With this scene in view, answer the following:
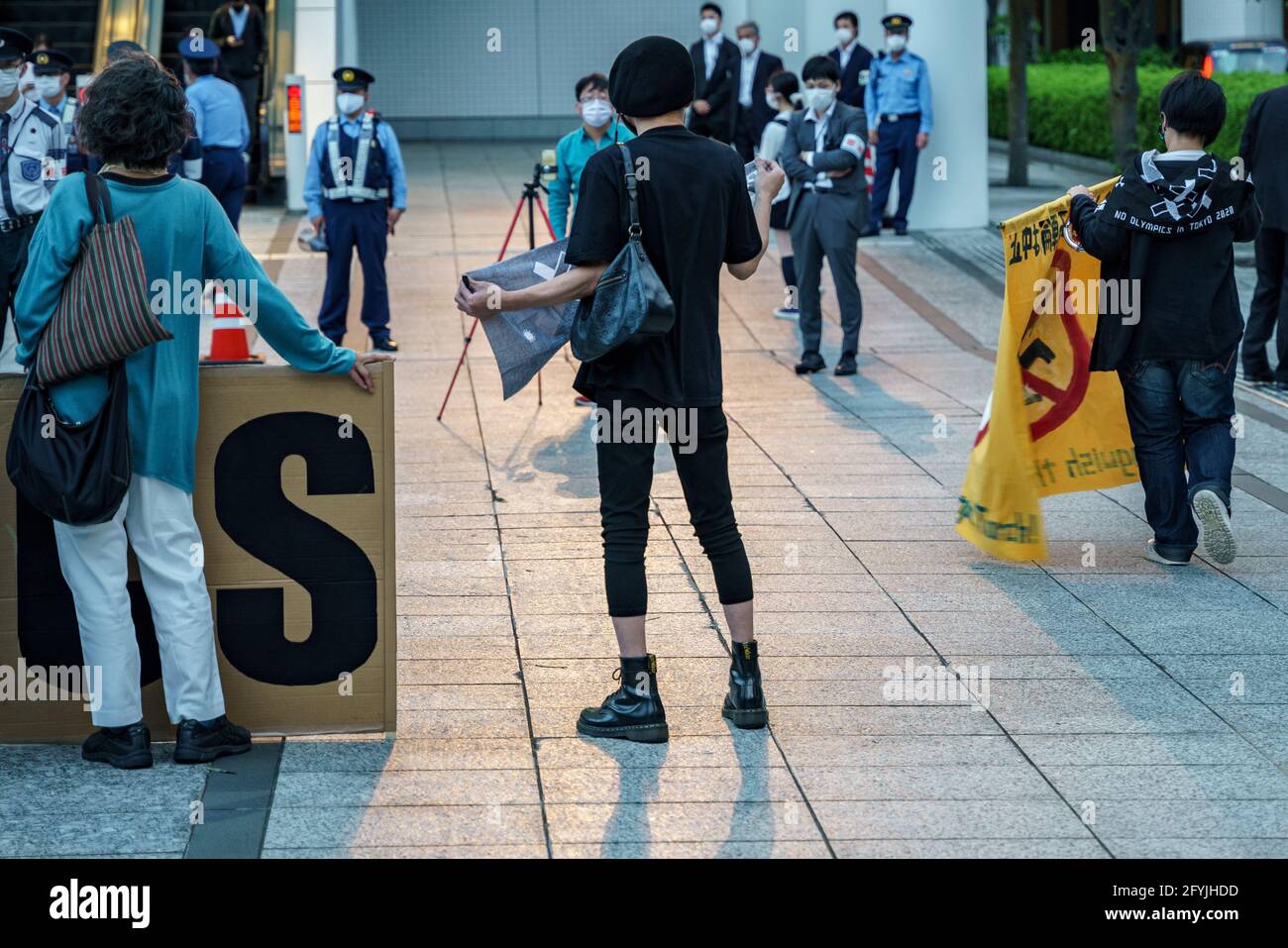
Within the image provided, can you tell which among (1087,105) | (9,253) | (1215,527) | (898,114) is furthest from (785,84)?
(1087,105)

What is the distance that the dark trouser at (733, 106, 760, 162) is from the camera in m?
18.1

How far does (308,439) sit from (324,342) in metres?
0.26

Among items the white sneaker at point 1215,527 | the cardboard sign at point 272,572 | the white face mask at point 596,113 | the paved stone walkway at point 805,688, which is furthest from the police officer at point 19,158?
the white sneaker at point 1215,527

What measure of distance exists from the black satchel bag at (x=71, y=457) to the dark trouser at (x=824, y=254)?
6.98 m

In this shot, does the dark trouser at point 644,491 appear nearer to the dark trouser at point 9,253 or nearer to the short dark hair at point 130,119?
the short dark hair at point 130,119

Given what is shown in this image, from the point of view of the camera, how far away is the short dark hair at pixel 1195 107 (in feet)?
21.0

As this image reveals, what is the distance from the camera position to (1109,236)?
6508 mm

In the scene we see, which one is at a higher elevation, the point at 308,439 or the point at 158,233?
the point at 158,233

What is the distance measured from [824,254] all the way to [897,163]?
553cm

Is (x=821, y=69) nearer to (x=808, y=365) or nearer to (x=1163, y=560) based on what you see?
(x=808, y=365)
